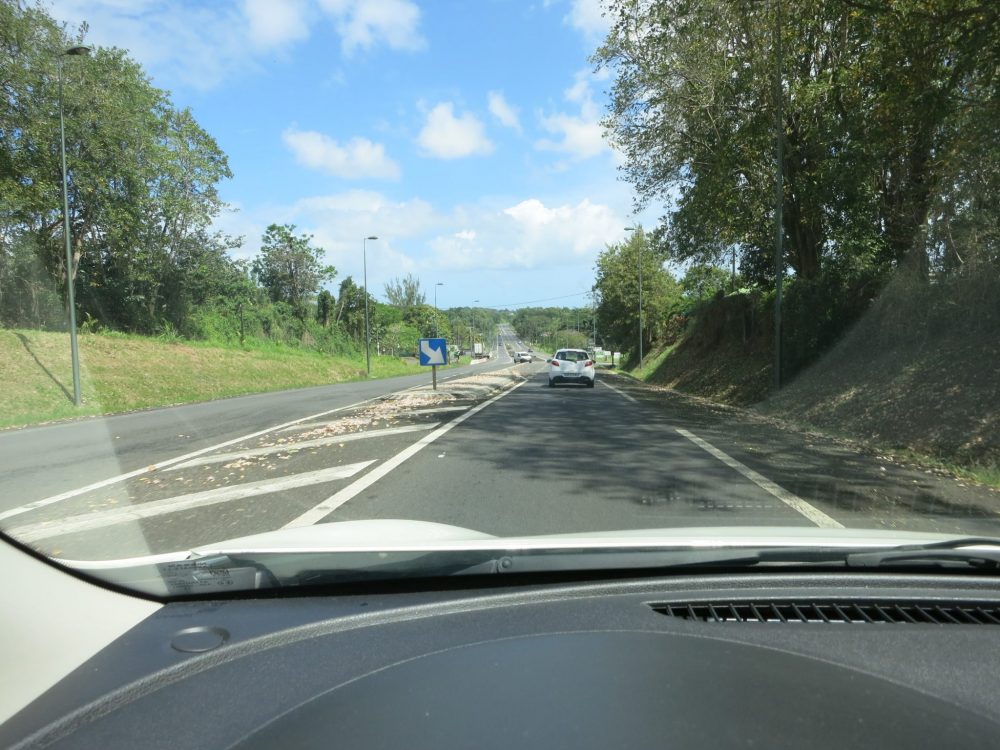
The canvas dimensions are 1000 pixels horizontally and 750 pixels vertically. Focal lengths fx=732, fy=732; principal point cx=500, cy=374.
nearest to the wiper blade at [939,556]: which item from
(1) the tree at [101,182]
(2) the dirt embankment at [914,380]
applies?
(2) the dirt embankment at [914,380]

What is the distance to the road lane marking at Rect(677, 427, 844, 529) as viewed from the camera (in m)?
6.23

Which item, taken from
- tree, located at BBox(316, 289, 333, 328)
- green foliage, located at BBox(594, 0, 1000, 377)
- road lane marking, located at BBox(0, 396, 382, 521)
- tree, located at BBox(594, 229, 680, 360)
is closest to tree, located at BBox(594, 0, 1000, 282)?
green foliage, located at BBox(594, 0, 1000, 377)

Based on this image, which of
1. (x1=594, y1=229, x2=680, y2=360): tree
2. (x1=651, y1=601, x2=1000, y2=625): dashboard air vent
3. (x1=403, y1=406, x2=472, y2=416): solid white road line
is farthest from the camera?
(x1=594, y1=229, x2=680, y2=360): tree

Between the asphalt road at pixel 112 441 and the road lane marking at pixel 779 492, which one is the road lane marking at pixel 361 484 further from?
the road lane marking at pixel 779 492

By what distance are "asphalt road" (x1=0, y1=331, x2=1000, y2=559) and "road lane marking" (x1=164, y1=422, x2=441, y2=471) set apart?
5 centimetres

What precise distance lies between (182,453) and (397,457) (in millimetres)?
3526

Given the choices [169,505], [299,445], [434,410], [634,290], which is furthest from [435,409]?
[634,290]

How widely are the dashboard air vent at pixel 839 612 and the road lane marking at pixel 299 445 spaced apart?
8.16 meters

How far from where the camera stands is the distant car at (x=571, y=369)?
94.3 ft

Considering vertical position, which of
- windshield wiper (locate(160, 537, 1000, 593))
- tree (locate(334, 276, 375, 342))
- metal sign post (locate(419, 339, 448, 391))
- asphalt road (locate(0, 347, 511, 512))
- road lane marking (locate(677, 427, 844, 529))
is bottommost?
asphalt road (locate(0, 347, 511, 512))

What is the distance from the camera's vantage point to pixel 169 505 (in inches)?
275

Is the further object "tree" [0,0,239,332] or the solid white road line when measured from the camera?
"tree" [0,0,239,332]

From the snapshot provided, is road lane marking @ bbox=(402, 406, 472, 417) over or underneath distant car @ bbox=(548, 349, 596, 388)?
underneath

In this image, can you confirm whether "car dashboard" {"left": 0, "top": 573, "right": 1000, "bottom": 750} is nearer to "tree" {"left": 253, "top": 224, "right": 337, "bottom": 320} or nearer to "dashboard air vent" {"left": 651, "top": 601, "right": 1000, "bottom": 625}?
"dashboard air vent" {"left": 651, "top": 601, "right": 1000, "bottom": 625}
